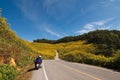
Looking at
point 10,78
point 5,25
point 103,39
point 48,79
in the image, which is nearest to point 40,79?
point 48,79

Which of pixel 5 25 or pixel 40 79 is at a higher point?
pixel 5 25

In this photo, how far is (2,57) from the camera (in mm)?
25281

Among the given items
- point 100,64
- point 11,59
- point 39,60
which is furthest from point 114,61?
point 11,59

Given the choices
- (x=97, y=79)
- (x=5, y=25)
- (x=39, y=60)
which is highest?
(x=5, y=25)

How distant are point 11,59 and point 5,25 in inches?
446

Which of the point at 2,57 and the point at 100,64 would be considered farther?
the point at 100,64

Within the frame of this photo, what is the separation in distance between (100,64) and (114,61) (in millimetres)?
5341

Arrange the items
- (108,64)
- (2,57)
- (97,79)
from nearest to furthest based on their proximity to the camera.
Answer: (97,79) < (2,57) < (108,64)

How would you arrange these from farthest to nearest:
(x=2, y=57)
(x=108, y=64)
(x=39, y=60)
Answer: (x=39, y=60), (x=108, y=64), (x=2, y=57)

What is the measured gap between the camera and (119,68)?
2358 centimetres

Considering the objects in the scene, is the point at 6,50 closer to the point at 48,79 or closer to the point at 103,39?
the point at 48,79

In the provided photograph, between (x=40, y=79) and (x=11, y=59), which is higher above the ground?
(x=11, y=59)

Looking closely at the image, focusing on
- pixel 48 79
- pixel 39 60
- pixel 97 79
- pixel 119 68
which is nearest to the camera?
pixel 97 79

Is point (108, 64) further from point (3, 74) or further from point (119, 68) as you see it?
point (3, 74)
